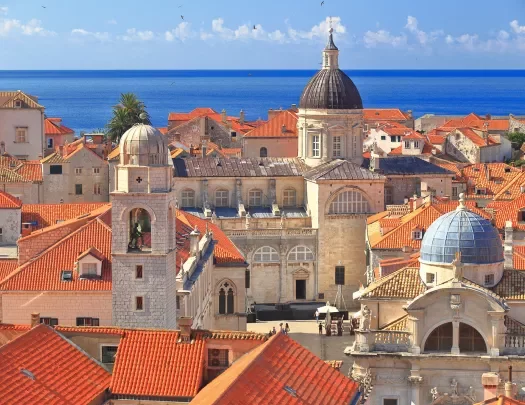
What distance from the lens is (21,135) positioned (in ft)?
319

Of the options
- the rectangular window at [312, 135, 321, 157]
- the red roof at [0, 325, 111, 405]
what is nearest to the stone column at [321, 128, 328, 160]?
the rectangular window at [312, 135, 321, 157]

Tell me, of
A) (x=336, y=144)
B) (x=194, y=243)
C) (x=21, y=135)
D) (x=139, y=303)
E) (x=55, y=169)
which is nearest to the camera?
(x=139, y=303)

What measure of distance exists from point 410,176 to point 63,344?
1878 inches

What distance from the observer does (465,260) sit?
45.3m

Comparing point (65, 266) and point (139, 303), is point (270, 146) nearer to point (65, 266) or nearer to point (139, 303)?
point (65, 266)

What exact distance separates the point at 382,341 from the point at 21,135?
189 ft

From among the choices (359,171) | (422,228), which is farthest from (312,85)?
(422,228)

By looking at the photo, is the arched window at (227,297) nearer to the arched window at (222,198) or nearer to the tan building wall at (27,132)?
the arched window at (222,198)

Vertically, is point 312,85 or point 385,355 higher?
point 312,85

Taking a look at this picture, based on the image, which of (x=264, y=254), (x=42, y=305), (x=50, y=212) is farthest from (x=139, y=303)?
(x=264, y=254)

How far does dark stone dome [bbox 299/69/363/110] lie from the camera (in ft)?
257

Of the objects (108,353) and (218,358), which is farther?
(108,353)

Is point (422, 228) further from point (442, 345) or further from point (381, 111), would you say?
point (381, 111)

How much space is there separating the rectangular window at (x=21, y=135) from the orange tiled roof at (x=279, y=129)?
16209 millimetres
